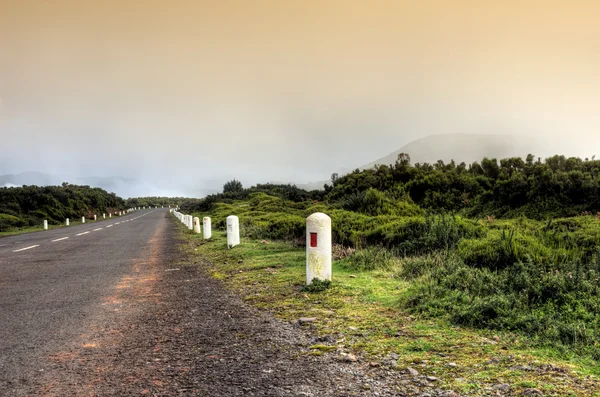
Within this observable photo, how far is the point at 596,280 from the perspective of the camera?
17.7 ft

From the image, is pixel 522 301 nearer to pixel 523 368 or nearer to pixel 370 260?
pixel 523 368

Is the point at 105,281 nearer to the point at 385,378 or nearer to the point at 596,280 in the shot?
the point at 385,378

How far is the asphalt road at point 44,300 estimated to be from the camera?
380 cm

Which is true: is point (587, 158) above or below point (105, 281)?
above

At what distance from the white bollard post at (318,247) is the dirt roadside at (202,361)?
1321mm

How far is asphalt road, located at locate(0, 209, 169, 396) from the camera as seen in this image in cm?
380

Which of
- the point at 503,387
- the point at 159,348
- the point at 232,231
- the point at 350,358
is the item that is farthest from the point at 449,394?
the point at 232,231

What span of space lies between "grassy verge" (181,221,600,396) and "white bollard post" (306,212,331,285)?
0.31 m

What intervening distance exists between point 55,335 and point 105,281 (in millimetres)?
3598

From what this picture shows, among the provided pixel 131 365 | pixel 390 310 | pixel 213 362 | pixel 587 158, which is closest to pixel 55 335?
pixel 131 365

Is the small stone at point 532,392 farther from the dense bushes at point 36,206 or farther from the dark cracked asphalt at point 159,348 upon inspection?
the dense bushes at point 36,206

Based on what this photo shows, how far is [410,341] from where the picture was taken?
→ 13.2 ft

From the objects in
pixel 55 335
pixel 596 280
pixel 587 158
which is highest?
pixel 587 158

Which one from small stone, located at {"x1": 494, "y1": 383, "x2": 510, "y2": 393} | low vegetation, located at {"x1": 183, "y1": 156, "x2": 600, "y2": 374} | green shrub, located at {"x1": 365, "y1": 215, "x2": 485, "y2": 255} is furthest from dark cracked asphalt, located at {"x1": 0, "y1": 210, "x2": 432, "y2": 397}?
green shrub, located at {"x1": 365, "y1": 215, "x2": 485, "y2": 255}
